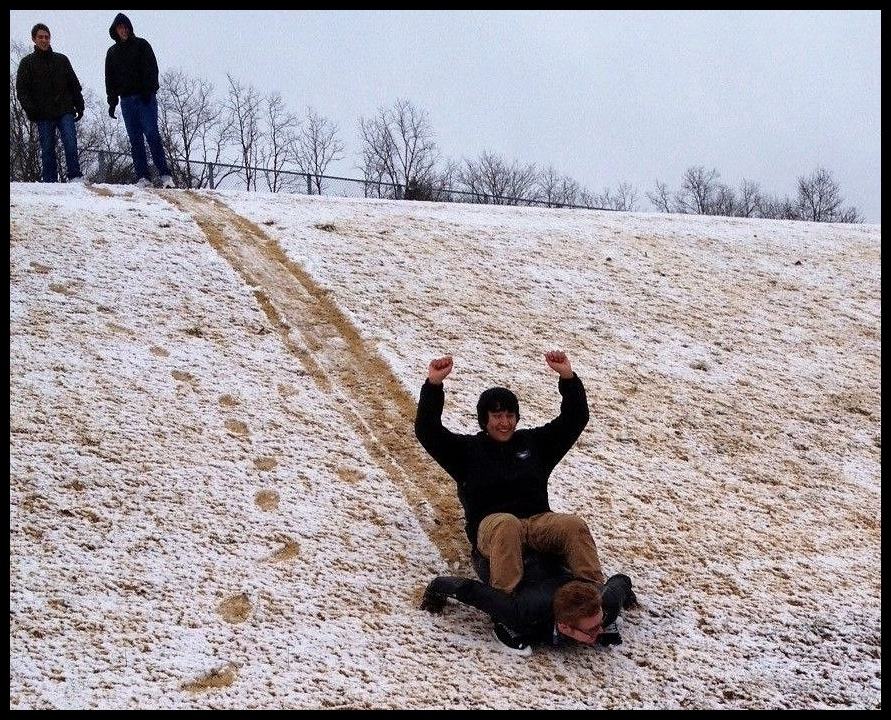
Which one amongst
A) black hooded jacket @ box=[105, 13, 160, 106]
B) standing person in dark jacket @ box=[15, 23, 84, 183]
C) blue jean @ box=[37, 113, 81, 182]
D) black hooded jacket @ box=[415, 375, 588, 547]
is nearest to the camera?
black hooded jacket @ box=[415, 375, 588, 547]

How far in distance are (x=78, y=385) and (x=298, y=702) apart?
307cm

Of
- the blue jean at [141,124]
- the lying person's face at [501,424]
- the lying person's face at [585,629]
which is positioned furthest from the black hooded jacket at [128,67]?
the lying person's face at [585,629]

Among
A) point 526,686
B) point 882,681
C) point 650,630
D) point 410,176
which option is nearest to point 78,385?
point 526,686

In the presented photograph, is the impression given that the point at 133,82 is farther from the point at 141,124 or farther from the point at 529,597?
the point at 529,597

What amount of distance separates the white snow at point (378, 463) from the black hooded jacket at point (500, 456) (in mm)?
566

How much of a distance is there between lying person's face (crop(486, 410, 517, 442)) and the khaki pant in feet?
1.46

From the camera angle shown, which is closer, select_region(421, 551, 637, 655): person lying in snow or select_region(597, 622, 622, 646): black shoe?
select_region(421, 551, 637, 655): person lying in snow

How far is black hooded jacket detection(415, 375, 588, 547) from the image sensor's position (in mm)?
3750

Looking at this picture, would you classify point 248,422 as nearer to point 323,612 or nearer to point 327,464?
point 327,464

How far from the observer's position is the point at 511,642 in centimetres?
338

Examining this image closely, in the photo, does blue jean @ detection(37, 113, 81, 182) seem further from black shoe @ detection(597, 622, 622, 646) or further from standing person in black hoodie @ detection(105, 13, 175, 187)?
black shoe @ detection(597, 622, 622, 646)

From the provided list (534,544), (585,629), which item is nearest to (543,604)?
(585,629)

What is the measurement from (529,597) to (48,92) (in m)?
9.44

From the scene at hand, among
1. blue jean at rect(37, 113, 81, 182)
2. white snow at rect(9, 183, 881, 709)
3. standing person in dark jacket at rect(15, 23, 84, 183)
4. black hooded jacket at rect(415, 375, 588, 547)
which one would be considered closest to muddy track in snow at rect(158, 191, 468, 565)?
white snow at rect(9, 183, 881, 709)
